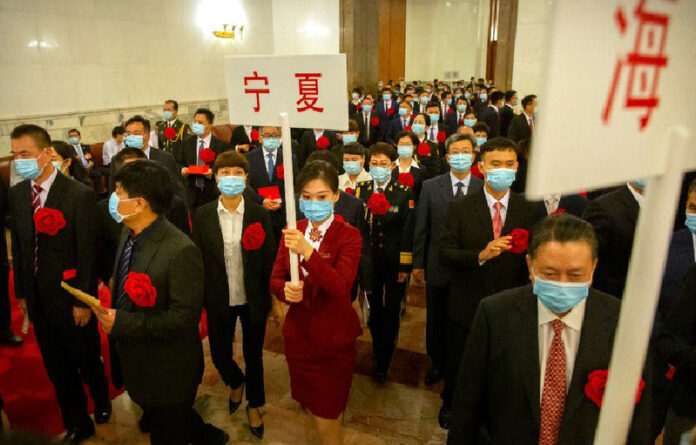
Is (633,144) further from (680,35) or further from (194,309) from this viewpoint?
(194,309)

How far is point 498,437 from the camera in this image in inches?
78.5

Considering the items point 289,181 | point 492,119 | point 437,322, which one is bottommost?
point 437,322

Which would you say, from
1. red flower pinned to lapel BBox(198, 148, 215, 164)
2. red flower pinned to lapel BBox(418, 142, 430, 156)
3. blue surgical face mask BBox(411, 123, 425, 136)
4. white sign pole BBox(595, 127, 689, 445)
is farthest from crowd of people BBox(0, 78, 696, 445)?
blue surgical face mask BBox(411, 123, 425, 136)

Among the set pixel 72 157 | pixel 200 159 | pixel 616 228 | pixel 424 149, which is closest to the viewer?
pixel 616 228

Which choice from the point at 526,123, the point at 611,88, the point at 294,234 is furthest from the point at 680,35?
the point at 526,123

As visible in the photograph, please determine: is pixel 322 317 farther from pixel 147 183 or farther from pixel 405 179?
pixel 405 179

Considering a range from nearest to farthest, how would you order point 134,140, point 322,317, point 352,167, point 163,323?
point 163,323 → point 322,317 → point 352,167 → point 134,140

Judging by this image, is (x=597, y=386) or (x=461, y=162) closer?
(x=597, y=386)

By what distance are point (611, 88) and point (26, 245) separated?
3665mm

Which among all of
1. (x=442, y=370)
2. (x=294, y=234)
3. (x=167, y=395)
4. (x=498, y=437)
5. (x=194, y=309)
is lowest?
(x=442, y=370)

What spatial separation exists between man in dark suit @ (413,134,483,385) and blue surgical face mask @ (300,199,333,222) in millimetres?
1392

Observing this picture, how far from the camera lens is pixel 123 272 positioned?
280 cm

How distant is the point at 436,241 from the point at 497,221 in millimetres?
862

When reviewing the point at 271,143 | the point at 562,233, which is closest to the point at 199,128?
the point at 271,143
